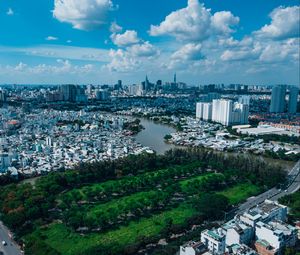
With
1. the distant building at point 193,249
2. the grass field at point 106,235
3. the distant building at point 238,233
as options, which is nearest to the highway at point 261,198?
the grass field at point 106,235

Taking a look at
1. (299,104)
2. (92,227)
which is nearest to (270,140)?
(92,227)

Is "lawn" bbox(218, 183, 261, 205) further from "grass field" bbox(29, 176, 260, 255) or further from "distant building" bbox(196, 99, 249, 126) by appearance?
"distant building" bbox(196, 99, 249, 126)

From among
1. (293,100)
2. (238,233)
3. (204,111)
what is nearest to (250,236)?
(238,233)

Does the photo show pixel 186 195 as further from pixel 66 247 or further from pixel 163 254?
pixel 66 247

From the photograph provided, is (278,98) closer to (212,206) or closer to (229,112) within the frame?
(229,112)

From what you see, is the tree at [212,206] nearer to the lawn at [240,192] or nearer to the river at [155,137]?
the lawn at [240,192]

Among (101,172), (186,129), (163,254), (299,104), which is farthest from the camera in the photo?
(299,104)
